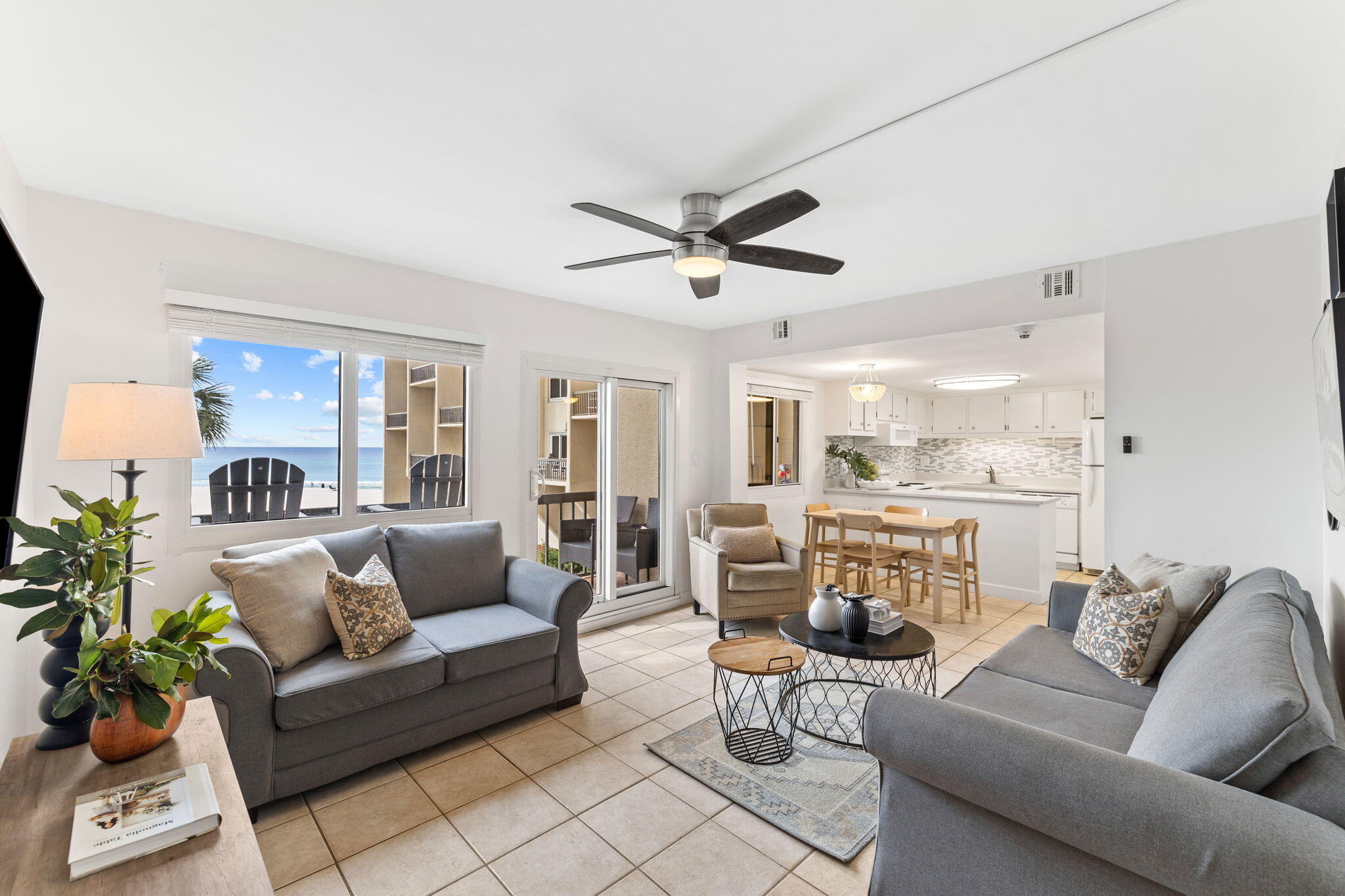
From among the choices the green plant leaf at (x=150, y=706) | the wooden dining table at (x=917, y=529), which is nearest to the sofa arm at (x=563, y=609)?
the green plant leaf at (x=150, y=706)

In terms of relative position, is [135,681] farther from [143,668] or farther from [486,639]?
[486,639]

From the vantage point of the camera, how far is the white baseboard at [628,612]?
457 cm

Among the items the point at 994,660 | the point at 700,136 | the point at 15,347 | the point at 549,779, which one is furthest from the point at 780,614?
the point at 15,347

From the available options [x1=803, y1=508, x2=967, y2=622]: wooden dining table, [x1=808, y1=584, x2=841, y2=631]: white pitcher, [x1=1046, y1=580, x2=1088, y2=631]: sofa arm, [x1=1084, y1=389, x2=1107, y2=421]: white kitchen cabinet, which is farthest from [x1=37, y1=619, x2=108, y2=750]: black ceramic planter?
[x1=1084, y1=389, x2=1107, y2=421]: white kitchen cabinet

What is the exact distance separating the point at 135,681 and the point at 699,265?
2190 mm

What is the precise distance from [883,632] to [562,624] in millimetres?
1576

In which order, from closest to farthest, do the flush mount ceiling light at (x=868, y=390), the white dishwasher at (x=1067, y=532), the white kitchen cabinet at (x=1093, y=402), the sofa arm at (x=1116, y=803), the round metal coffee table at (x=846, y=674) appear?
1. the sofa arm at (x=1116, y=803)
2. the round metal coffee table at (x=846, y=674)
3. the flush mount ceiling light at (x=868, y=390)
4. the white dishwasher at (x=1067, y=532)
5. the white kitchen cabinet at (x=1093, y=402)

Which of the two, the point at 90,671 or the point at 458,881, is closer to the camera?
the point at 90,671

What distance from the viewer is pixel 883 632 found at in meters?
2.83

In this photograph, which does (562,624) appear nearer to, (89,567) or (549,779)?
(549,779)

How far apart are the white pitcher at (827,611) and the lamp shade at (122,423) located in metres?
2.72

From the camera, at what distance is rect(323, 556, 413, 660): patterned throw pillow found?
102 inches

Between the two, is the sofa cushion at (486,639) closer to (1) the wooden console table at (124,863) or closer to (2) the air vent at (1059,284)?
(1) the wooden console table at (124,863)

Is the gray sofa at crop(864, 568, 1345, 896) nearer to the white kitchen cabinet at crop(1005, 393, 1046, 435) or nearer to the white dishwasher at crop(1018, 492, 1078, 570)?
the white dishwasher at crop(1018, 492, 1078, 570)
